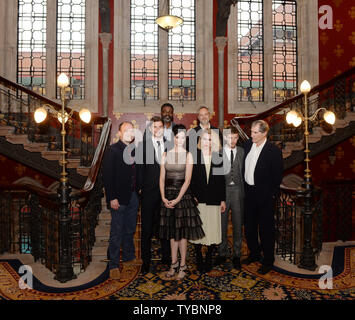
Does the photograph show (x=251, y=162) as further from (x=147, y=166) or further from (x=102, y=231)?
(x=102, y=231)

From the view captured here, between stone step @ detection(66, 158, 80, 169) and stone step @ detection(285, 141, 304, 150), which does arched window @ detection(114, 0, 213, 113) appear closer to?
stone step @ detection(285, 141, 304, 150)

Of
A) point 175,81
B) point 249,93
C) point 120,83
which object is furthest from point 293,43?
point 120,83

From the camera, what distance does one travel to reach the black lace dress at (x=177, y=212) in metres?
3.46

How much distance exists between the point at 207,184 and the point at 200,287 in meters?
1.13

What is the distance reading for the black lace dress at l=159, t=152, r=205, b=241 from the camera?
346cm

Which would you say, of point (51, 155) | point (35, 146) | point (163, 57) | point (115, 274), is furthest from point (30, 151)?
point (163, 57)

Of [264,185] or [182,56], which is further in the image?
[182,56]

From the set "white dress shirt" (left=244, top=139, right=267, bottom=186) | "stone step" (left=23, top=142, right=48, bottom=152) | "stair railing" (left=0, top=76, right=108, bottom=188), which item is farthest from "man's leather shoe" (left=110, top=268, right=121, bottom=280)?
"stone step" (left=23, top=142, right=48, bottom=152)

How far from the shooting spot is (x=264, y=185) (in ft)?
12.3

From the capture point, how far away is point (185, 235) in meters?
3.48

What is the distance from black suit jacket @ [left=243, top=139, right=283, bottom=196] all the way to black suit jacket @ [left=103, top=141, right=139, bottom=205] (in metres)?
1.53

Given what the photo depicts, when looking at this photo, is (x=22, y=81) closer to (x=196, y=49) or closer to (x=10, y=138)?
(x=10, y=138)

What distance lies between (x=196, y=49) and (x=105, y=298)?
7.44 m

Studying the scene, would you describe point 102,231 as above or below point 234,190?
below
